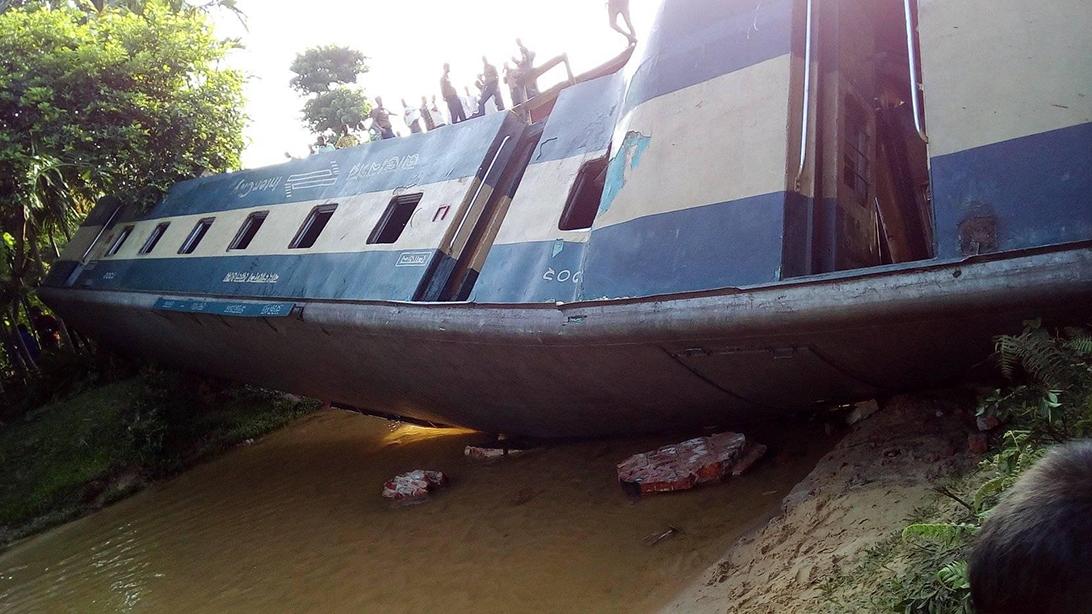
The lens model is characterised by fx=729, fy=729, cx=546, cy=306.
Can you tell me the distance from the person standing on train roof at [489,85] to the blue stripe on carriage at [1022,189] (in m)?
6.76

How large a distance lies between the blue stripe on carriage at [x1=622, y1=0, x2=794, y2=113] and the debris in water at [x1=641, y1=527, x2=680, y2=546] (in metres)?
2.84

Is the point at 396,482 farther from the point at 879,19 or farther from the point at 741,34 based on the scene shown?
the point at 879,19

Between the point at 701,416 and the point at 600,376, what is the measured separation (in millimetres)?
837

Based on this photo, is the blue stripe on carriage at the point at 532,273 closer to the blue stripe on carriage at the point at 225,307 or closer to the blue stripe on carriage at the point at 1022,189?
the blue stripe on carriage at the point at 1022,189

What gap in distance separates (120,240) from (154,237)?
3.99 ft

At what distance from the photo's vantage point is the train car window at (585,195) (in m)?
5.51

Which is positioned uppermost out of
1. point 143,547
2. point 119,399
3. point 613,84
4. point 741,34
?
point 613,84

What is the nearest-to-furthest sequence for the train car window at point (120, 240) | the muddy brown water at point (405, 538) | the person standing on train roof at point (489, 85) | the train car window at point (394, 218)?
the muddy brown water at point (405, 538), the train car window at point (394, 218), the person standing on train roof at point (489, 85), the train car window at point (120, 240)

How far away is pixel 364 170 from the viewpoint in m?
7.90

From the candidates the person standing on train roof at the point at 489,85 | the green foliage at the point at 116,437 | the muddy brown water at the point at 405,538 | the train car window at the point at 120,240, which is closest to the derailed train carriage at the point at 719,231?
the muddy brown water at the point at 405,538

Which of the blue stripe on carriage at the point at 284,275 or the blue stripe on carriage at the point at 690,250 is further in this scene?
the blue stripe on carriage at the point at 284,275

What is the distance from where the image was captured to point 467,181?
646cm

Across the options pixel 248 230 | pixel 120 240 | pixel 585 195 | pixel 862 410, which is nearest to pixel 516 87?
pixel 585 195

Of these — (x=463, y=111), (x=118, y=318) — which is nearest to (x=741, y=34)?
(x=463, y=111)
